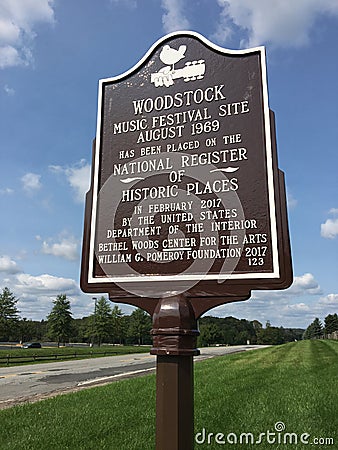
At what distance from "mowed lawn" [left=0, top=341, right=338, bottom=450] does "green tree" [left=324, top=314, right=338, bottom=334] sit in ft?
294

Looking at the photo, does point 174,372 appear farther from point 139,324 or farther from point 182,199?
point 139,324

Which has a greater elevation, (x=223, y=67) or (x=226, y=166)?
(x=223, y=67)

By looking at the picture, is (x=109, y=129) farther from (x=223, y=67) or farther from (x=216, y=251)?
(x=216, y=251)

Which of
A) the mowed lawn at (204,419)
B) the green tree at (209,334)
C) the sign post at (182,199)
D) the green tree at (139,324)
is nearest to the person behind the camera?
the sign post at (182,199)

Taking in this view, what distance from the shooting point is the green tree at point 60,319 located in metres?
46.5

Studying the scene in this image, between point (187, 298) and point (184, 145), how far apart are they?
1210mm

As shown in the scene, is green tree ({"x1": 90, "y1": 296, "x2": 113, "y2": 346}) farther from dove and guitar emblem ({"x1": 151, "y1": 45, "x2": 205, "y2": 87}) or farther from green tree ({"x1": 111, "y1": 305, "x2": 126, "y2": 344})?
dove and guitar emblem ({"x1": 151, "y1": 45, "x2": 205, "y2": 87})

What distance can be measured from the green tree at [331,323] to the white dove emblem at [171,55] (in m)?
97.6

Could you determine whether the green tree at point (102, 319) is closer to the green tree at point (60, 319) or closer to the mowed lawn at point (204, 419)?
the green tree at point (60, 319)

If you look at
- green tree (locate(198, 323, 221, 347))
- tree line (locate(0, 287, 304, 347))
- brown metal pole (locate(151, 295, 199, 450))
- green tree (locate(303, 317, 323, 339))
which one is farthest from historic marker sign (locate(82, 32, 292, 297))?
green tree (locate(303, 317, 323, 339))

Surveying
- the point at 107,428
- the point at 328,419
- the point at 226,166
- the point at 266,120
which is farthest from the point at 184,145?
the point at 328,419

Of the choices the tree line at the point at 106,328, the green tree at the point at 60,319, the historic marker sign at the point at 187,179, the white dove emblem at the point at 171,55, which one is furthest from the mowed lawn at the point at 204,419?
the green tree at the point at 60,319

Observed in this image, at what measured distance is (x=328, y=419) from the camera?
6129 mm

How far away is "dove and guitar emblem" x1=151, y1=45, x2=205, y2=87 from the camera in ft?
11.3
